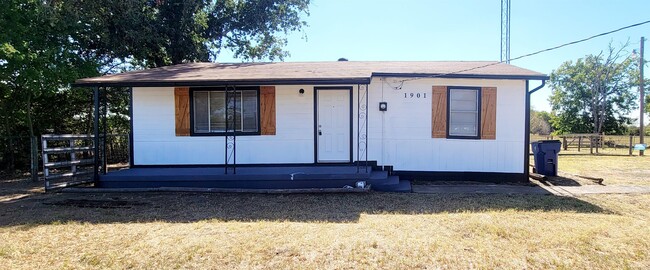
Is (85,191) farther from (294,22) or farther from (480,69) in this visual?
(294,22)

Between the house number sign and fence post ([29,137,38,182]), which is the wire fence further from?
fence post ([29,137,38,182])

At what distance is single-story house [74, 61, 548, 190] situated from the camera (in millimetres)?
8625

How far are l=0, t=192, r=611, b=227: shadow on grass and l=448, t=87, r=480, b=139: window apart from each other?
82.8 inches

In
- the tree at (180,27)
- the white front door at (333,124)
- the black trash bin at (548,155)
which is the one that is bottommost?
the black trash bin at (548,155)

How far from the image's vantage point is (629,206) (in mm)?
6297

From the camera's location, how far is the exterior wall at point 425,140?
8.63m

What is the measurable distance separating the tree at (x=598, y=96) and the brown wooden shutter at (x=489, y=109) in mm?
31275

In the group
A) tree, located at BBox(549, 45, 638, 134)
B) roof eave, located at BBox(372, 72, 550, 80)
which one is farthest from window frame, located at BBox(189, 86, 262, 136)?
tree, located at BBox(549, 45, 638, 134)

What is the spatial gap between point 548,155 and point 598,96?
30026 mm

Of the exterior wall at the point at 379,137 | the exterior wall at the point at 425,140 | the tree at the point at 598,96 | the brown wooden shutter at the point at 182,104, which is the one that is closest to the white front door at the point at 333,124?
the exterior wall at the point at 379,137

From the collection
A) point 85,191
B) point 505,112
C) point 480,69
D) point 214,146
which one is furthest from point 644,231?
point 85,191

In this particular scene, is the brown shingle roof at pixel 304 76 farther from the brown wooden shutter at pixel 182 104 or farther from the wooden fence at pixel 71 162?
the wooden fence at pixel 71 162

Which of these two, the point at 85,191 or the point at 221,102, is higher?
the point at 221,102

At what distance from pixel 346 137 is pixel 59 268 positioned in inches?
245
